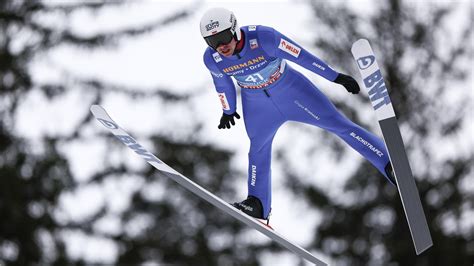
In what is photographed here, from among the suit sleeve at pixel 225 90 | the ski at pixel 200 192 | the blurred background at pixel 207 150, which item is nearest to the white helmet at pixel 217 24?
the suit sleeve at pixel 225 90

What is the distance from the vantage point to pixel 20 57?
1706 centimetres

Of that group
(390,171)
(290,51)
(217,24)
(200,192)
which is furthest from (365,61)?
(200,192)

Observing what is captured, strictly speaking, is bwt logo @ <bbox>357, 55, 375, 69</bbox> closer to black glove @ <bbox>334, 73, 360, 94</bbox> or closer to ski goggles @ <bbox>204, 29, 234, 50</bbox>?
black glove @ <bbox>334, 73, 360, 94</bbox>

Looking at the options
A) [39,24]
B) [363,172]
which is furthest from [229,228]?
[39,24]

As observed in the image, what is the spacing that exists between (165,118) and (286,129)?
16.7ft

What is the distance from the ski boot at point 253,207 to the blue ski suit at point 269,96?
0.16 ft

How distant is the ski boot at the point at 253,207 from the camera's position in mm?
6996

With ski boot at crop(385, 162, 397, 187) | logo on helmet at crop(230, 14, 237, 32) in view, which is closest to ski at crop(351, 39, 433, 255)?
ski boot at crop(385, 162, 397, 187)

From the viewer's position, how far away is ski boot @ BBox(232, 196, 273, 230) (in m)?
7.00

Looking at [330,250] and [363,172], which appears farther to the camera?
[330,250]

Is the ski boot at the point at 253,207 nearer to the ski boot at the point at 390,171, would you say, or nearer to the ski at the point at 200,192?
the ski at the point at 200,192

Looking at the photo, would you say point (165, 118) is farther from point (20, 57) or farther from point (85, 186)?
point (20, 57)

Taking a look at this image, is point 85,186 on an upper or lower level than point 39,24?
lower

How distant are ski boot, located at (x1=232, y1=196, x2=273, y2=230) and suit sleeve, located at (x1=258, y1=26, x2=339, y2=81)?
147 cm
